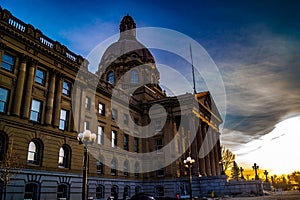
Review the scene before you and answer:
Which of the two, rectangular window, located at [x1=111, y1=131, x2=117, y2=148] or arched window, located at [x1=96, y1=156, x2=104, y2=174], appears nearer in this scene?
arched window, located at [x1=96, y1=156, x2=104, y2=174]

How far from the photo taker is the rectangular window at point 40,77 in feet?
82.1

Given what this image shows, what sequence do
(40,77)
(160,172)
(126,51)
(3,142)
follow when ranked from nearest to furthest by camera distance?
(3,142) < (40,77) < (160,172) < (126,51)

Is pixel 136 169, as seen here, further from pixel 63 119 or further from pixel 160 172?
pixel 63 119

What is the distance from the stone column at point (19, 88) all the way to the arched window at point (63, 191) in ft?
27.0

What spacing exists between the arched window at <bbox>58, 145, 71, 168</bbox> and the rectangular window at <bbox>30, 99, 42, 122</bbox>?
13.4ft

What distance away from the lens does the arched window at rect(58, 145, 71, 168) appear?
2553 cm

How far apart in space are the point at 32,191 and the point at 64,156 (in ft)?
15.8

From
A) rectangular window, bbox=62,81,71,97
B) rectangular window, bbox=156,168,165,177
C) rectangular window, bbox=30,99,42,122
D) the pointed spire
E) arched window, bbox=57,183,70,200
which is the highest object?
the pointed spire

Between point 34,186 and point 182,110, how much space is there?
26686 millimetres

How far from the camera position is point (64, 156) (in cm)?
2612

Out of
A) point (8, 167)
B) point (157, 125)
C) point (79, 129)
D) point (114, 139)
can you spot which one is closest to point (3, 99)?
point (8, 167)

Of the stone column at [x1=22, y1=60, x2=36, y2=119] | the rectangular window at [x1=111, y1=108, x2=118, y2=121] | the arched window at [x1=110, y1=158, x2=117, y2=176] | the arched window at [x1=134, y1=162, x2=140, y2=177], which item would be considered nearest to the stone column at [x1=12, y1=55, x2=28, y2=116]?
the stone column at [x1=22, y1=60, x2=36, y2=119]

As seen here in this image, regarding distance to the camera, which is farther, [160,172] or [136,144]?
[136,144]

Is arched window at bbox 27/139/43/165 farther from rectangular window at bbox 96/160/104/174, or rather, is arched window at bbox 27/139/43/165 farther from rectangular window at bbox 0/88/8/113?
rectangular window at bbox 96/160/104/174
